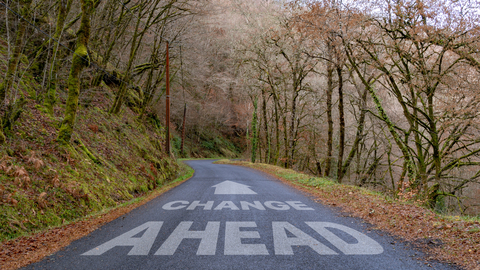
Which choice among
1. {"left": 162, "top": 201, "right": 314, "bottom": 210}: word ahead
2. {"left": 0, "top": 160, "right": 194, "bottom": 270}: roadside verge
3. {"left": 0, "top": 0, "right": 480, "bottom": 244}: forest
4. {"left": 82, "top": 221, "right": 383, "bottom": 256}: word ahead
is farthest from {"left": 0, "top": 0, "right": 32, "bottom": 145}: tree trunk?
{"left": 82, "top": 221, "right": 383, "bottom": 256}: word ahead

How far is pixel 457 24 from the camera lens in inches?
347

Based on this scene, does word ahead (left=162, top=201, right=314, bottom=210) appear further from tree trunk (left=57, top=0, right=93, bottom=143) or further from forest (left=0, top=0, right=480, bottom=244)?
tree trunk (left=57, top=0, right=93, bottom=143)

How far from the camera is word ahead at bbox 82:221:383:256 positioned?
4145mm

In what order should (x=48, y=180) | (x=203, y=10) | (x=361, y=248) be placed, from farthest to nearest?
(x=203, y=10) → (x=48, y=180) → (x=361, y=248)

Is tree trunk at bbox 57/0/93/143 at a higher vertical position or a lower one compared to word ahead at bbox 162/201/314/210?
higher

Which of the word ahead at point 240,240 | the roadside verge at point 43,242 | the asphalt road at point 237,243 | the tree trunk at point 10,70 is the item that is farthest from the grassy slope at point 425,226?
the tree trunk at point 10,70

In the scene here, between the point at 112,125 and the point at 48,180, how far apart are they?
7.78 metres

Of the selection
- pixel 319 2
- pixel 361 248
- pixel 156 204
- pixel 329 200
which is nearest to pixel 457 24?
pixel 319 2

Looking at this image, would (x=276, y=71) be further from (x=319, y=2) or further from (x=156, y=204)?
(x=156, y=204)

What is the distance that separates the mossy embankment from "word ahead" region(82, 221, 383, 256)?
2323 millimetres

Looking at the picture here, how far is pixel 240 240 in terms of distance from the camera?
4605mm

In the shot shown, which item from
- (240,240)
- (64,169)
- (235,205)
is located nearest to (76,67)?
(64,169)

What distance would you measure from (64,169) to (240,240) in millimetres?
6055

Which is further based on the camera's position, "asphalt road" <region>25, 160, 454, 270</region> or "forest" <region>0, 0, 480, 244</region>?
"forest" <region>0, 0, 480, 244</region>
